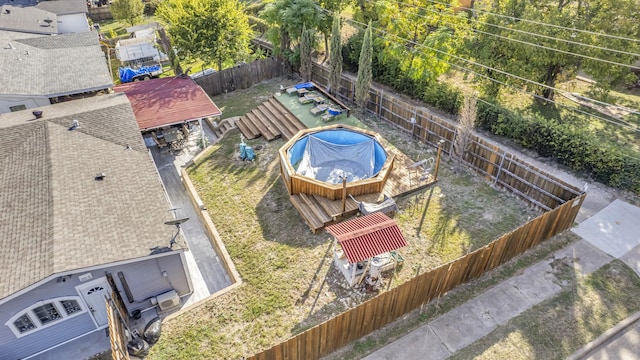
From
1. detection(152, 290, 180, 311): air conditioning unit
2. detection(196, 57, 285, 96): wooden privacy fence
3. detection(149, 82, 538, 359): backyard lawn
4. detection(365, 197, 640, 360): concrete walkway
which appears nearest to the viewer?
detection(365, 197, 640, 360): concrete walkway

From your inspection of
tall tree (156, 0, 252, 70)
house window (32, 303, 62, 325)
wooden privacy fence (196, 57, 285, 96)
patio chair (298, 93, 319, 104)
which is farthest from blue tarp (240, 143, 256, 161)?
house window (32, 303, 62, 325)

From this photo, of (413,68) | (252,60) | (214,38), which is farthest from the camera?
(252,60)

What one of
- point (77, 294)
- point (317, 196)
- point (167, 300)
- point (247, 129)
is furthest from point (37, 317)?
point (247, 129)

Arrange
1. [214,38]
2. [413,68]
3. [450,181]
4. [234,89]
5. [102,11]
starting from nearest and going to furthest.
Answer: [450,181]
[413,68]
[214,38]
[234,89]
[102,11]

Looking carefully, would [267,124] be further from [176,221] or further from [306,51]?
[176,221]

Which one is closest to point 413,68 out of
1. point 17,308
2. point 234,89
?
point 234,89

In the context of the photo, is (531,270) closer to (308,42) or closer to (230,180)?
(230,180)

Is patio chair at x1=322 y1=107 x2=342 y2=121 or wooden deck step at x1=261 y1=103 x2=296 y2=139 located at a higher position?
patio chair at x1=322 y1=107 x2=342 y2=121

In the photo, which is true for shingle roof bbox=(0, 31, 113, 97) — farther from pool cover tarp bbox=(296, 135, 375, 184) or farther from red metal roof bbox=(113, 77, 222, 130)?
pool cover tarp bbox=(296, 135, 375, 184)
